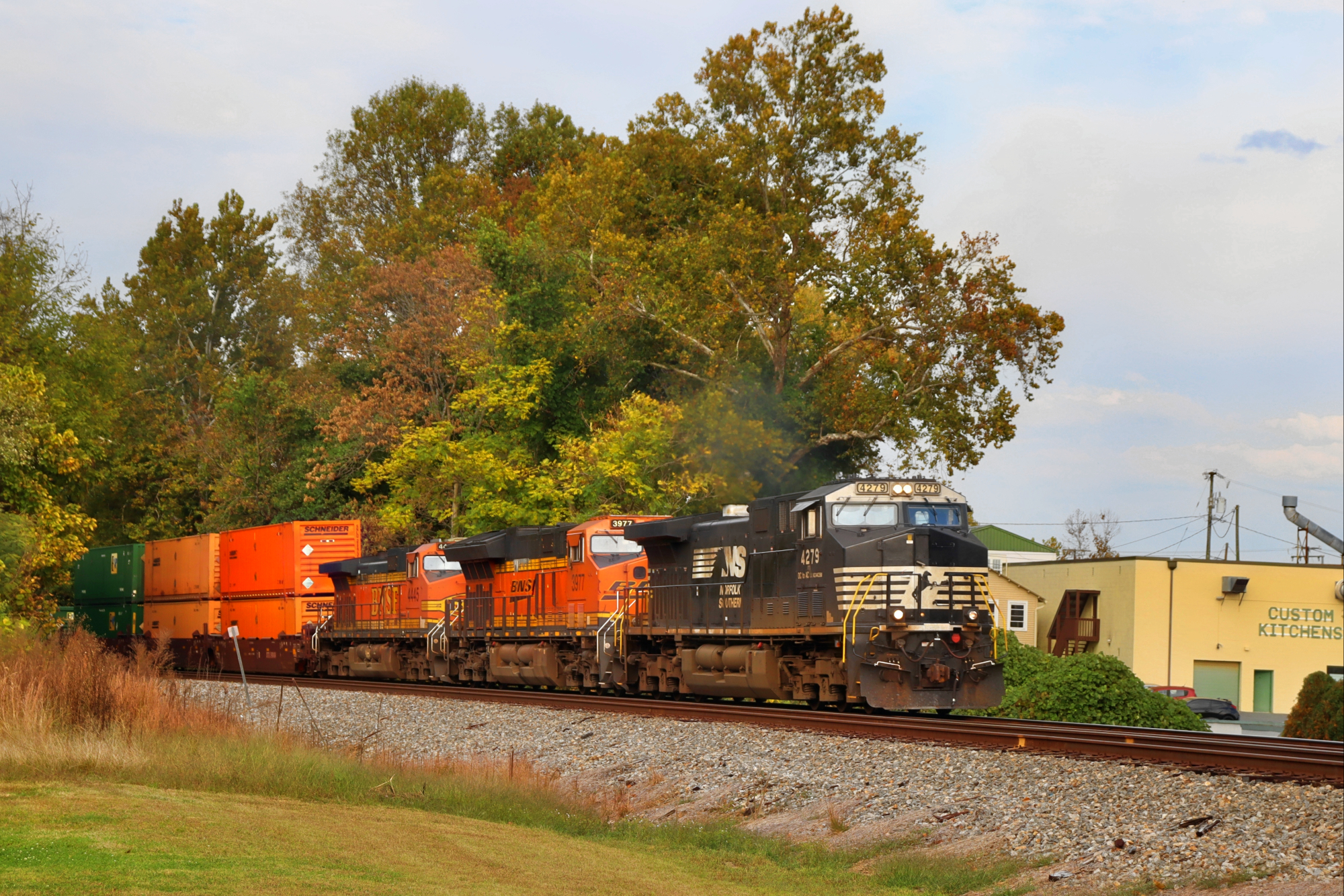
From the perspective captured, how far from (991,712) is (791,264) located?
1539cm

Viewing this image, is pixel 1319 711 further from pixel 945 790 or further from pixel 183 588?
pixel 183 588

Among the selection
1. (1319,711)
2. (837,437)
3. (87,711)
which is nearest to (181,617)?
(837,437)

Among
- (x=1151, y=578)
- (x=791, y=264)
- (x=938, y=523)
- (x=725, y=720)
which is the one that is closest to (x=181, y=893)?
(x=725, y=720)

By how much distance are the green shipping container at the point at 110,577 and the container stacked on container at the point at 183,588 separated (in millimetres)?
336

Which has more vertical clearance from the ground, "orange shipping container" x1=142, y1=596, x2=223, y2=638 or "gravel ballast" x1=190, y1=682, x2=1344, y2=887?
"gravel ballast" x1=190, y1=682, x2=1344, y2=887

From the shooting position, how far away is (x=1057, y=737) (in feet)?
47.6

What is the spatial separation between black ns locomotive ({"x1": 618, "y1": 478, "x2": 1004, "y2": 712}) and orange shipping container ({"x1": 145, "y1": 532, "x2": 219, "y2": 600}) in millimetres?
21824

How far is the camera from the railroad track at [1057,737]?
1176cm

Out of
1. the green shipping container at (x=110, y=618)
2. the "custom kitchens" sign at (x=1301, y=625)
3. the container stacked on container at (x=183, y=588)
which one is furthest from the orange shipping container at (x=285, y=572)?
the "custom kitchens" sign at (x=1301, y=625)

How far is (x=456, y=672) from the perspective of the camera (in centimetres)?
3061

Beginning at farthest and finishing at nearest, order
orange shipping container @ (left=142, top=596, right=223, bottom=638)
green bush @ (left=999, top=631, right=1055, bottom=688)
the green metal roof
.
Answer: the green metal roof → orange shipping container @ (left=142, top=596, right=223, bottom=638) → green bush @ (left=999, top=631, right=1055, bottom=688)

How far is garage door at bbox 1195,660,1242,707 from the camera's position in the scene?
4981 cm

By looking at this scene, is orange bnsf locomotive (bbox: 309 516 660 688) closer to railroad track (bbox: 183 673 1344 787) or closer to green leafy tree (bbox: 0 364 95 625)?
railroad track (bbox: 183 673 1344 787)

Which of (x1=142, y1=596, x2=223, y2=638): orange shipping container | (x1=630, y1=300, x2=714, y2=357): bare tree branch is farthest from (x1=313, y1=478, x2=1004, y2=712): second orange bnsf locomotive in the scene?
(x1=142, y1=596, x2=223, y2=638): orange shipping container
